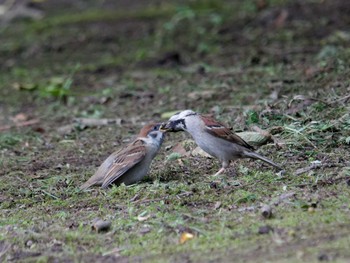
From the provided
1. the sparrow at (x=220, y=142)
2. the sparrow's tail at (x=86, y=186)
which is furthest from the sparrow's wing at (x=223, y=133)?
the sparrow's tail at (x=86, y=186)

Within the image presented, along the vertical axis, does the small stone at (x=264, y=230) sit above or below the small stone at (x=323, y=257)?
below

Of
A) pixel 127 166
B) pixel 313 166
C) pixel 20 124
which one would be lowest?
pixel 20 124

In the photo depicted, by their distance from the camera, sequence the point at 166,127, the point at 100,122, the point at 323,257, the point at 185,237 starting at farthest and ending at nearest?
the point at 100,122, the point at 166,127, the point at 185,237, the point at 323,257

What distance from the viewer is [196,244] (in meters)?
6.14

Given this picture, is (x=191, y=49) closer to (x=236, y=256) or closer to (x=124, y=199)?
(x=124, y=199)

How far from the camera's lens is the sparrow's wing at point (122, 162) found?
320 inches

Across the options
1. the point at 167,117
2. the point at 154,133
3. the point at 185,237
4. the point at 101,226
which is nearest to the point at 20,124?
the point at 167,117

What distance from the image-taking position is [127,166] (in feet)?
26.7

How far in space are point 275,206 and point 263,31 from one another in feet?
30.7

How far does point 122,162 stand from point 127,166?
9 cm

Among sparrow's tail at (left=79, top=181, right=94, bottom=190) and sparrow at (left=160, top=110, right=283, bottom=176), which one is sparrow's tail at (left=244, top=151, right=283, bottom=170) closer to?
sparrow at (left=160, top=110, right=283, bottom=176)

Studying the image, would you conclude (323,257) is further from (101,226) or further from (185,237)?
(101,226)

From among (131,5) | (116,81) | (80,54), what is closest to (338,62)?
(116,81)

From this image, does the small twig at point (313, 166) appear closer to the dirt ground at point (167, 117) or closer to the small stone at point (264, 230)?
the dirt ground at point (167, 117)
